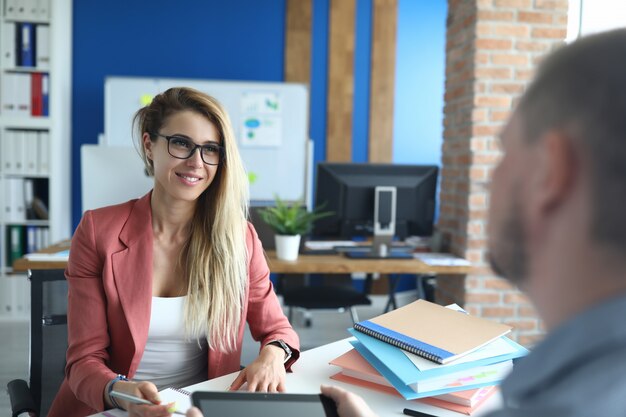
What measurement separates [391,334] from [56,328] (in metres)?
0.98

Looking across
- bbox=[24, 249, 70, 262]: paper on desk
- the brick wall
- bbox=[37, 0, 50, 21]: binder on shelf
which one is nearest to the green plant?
the brick wall

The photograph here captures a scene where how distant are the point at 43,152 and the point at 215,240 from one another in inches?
131

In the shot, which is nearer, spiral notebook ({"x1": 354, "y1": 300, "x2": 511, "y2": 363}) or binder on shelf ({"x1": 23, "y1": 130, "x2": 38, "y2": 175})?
spiral notebook ({"x1": 354, "y1": 300, "x2": 511, "y2": 363})

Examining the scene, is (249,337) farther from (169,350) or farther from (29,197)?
(169,350)

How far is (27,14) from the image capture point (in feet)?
14.2

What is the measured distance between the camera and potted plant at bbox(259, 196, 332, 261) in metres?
2.83

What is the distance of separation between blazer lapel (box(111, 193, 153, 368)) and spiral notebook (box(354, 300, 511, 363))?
558 millimetres

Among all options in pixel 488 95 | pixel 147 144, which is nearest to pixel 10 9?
pixel 147 144

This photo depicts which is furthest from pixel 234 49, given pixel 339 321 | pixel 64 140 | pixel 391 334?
pixel 391 334

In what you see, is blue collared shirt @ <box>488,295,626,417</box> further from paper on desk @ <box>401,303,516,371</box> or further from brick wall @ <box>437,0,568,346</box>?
brick wall @ <box>437,0,568,346</box>

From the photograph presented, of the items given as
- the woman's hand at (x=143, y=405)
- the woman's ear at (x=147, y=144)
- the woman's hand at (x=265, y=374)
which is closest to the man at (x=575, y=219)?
the woman's hand at (x=143, y=405)

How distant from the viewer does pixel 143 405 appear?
3.50 ft

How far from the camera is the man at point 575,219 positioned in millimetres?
425

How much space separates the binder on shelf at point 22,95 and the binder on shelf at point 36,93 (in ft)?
0.07
